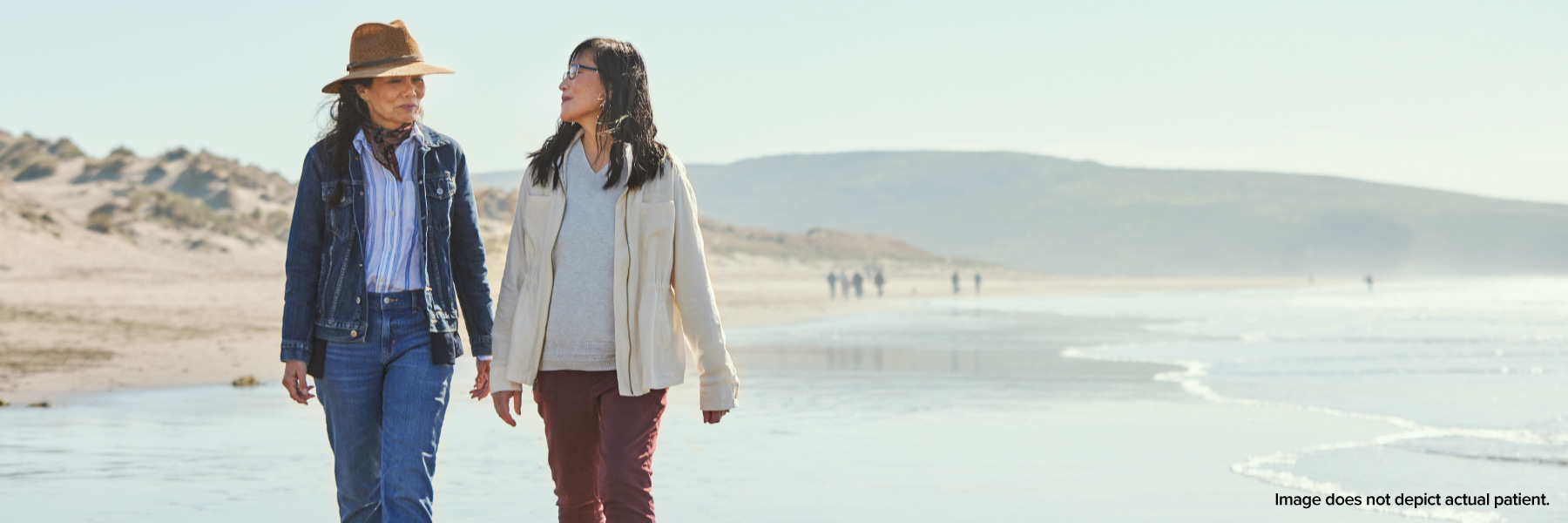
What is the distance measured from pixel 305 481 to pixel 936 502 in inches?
117

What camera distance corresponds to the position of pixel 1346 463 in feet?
25.1

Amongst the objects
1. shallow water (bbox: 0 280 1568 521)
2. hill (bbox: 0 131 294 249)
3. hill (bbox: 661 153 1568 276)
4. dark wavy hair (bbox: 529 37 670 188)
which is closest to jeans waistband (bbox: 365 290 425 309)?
dark wavy hair (bbox: 529 37 670 188)

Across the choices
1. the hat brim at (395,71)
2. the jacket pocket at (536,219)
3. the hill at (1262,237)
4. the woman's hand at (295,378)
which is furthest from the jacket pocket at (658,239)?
the hill at (1262,237)

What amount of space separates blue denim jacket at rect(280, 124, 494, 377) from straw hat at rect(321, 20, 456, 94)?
17cm

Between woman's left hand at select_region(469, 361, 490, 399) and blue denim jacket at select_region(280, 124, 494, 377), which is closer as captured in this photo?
blue denim jacket at select_region(280, 124, 494, 377)

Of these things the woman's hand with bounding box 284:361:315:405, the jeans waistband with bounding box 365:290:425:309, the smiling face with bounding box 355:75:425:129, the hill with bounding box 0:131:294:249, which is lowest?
the woman's hand with bounding box 284:361:315:405

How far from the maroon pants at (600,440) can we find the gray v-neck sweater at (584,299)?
0.18 feet

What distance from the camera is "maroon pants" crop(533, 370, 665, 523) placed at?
3.32 m

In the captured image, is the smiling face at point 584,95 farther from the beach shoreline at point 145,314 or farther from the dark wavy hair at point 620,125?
the beach shoreline at point 145,314

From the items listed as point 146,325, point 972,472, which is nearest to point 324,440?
point 972,472

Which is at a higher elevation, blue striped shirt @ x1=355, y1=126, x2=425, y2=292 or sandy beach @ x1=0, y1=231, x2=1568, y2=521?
blue striped shirt @ x1=355, y1=126, x2=425, y2=292

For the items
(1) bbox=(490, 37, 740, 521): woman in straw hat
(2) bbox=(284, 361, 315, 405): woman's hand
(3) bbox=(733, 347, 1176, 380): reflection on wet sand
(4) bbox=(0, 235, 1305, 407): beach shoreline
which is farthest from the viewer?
(3) bbox=(733, 347, 1176, 380): reflection on wet sand

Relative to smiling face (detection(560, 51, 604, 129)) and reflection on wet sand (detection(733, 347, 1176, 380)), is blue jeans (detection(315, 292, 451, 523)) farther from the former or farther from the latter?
reflection on wet sand (detection(733, 347, 1176, 380))

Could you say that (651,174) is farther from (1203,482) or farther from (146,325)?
(146,325)
